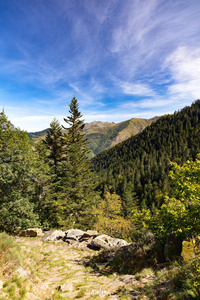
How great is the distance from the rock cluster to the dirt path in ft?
2.03

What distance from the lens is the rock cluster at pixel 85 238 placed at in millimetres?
10883

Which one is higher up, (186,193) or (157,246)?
(186,193)

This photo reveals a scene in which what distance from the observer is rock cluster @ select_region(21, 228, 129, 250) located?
1088cm

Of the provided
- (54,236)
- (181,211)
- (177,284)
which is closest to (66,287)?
(177,284)

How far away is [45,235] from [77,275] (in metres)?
7.11

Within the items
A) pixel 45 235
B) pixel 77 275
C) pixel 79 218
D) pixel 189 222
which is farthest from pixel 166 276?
pixel 79 218

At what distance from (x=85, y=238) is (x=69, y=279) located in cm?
531

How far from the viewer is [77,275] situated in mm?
7664

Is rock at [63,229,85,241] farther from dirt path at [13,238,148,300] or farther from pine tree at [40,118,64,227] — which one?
pine tree at [40,118,64,227]

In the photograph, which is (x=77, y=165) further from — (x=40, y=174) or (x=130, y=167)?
(x=130, y=167)

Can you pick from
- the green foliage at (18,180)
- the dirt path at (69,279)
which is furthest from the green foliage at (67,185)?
the dirt path at (69,279)

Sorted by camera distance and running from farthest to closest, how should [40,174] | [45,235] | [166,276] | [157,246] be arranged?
[40,174] → [45,235] → [157,246] → [166,276]

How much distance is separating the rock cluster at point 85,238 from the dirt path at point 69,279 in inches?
24.4

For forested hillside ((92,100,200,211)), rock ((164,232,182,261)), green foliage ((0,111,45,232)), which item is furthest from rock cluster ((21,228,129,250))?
forested hillside ((92,100,200,211))
